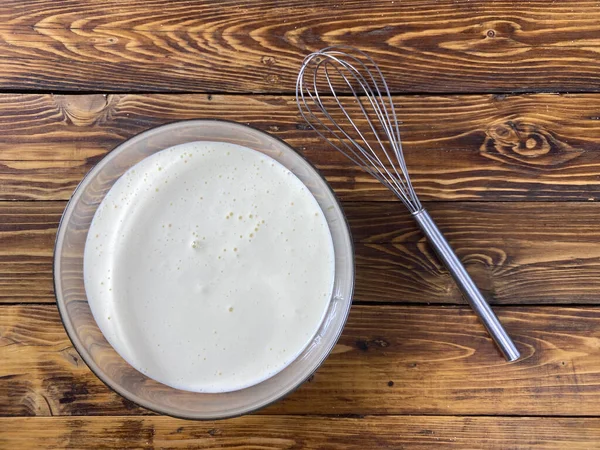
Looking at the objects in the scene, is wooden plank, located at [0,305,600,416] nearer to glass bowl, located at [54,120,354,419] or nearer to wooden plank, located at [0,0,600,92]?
glass bowl, located at [54,120,354,419]

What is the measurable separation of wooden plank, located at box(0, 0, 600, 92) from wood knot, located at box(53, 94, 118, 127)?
18 millimetres

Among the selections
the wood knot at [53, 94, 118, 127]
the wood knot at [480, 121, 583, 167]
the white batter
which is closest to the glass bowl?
the white batter

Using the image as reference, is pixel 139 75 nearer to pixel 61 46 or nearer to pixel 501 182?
pixel 61 46

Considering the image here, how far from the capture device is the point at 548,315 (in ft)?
2.75

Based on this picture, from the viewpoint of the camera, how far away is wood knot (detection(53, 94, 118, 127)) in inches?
33.1

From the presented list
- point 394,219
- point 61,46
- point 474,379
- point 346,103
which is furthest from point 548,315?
point 61,46

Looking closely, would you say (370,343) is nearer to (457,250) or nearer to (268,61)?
(457,250)

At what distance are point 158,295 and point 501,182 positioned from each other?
1.69 feet

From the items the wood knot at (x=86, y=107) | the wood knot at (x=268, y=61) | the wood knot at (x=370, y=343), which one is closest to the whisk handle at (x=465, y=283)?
the wood knot at (x=370, y=343)

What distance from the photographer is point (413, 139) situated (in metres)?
0.84

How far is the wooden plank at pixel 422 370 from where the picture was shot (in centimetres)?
83

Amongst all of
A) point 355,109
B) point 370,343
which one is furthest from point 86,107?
point 370,343

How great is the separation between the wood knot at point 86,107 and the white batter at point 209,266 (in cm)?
12

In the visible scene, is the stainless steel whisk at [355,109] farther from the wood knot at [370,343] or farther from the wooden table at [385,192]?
the wood knot at [370,343]
